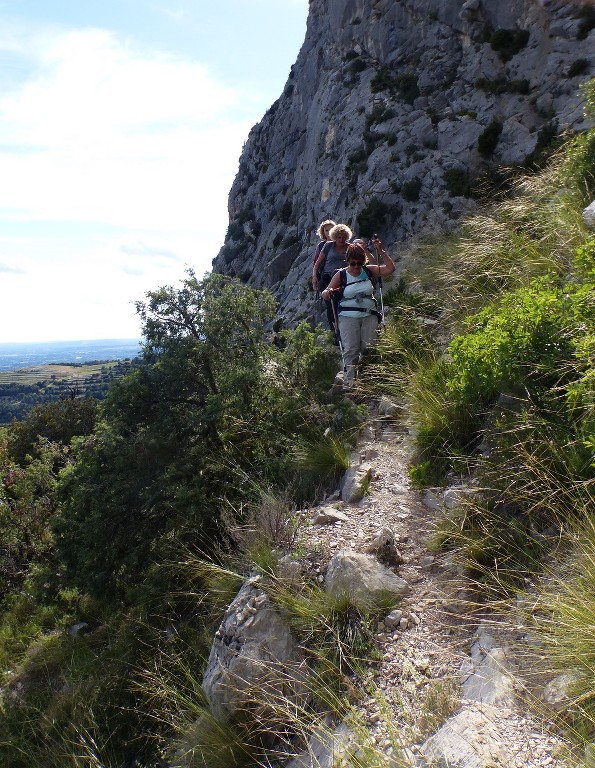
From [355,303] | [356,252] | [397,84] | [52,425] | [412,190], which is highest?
[397,84]

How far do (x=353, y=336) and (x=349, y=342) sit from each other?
0.11 metres

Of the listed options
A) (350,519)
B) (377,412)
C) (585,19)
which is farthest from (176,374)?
(585,19)

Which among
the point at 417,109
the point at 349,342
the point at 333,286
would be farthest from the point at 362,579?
the point at 417,109

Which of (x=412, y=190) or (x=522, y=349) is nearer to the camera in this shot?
(x=522, y=349)

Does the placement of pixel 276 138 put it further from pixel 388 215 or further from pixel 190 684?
pixel 190 684

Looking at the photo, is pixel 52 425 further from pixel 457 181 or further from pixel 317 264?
pixel 457 181

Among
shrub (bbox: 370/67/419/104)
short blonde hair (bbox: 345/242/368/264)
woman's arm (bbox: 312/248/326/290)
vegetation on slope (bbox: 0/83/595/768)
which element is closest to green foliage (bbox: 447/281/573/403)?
vegetation on slope (bbox: 0/83/595/768)

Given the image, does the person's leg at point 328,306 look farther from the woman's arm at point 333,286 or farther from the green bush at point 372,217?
the green bush at point 372,217

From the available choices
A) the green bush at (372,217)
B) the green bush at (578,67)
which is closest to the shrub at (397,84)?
the green bush at (372,217)

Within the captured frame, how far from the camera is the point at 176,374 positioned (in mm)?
8039

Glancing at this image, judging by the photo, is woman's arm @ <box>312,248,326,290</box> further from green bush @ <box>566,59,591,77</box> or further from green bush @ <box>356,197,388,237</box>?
green bush @ <box>566,59,591,77</box>

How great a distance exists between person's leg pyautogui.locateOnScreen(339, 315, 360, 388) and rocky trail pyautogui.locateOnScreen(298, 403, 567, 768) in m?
2.67

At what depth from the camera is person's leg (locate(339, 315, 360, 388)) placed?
7387 mm

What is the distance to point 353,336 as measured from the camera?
743 cm
